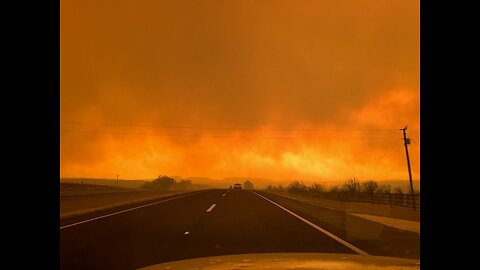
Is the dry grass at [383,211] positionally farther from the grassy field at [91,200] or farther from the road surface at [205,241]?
the grassy field at [91,200]

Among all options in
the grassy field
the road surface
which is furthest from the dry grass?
the grassy field

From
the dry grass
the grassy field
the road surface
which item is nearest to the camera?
the road surface

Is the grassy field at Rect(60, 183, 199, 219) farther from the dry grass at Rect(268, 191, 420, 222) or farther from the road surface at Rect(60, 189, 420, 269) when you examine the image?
the dry grass at Rect(268, 191, 420, 222)

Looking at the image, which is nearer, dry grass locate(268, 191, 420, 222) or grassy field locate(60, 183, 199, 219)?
dry grass locate(268, 191, 420, 222)

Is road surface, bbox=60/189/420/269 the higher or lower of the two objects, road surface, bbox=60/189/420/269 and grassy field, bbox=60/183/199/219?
the higher

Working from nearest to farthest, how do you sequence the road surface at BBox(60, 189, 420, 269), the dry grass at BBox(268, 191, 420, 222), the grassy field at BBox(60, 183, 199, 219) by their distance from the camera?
the road surface at BBox(60, 189, 420, 269), the dry grass at BBox(268, 191, 420, 222), the grassy field at BBox(60, 183, 199, 219)

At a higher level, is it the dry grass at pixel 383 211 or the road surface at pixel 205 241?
the road surface at pixel 205 241

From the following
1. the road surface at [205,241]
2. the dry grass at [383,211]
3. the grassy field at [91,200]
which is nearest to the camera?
the road surface at [205,241]

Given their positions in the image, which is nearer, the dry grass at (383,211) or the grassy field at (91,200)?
the dry grass at (383,211)

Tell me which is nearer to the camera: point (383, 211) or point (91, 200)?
point (383, 211)

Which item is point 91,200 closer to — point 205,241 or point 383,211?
point 383,211

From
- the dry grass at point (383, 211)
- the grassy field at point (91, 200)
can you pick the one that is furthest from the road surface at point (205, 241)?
the grassy field at point (91, 200)

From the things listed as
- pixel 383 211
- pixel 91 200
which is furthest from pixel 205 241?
pixel 91 200
